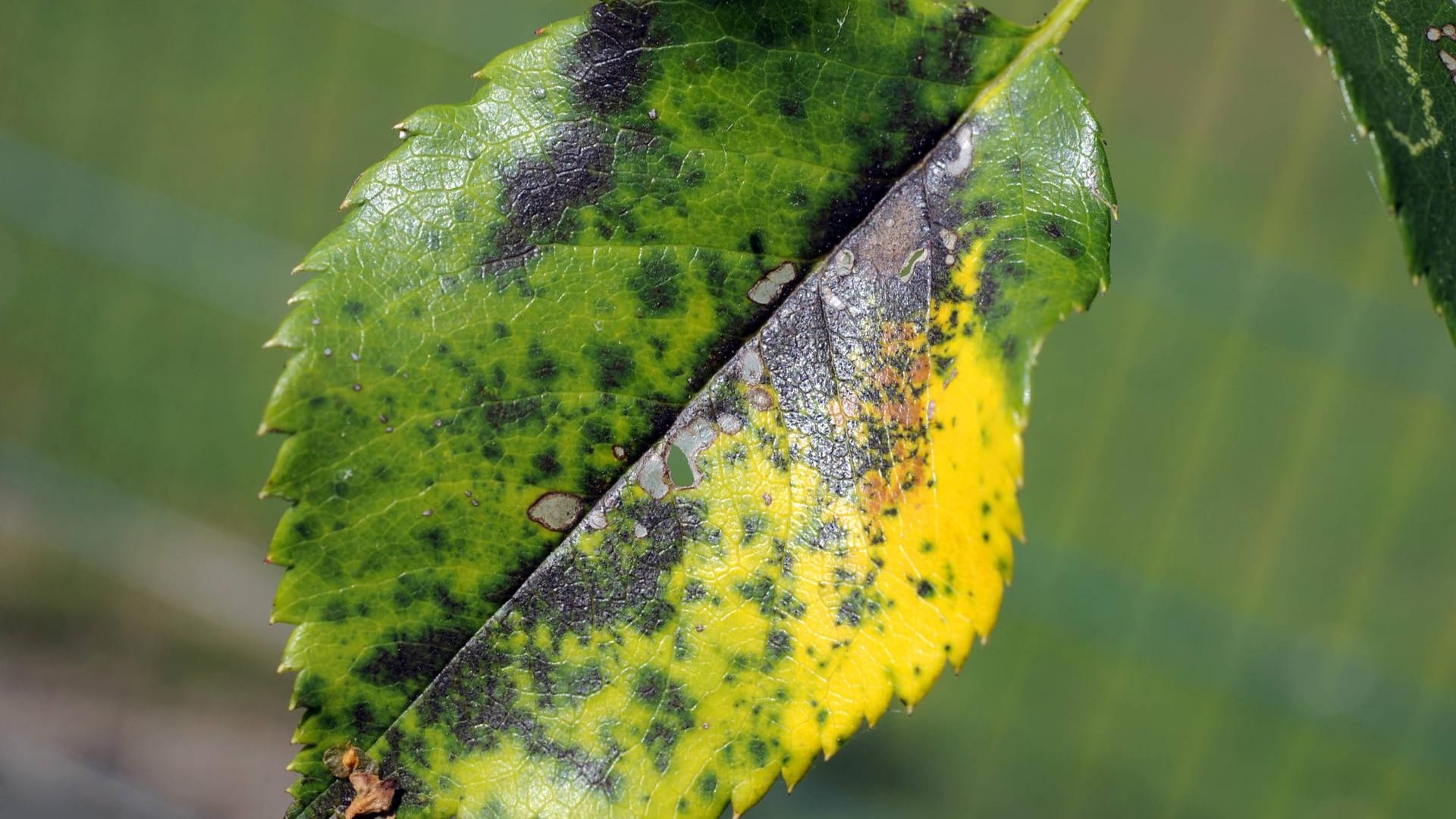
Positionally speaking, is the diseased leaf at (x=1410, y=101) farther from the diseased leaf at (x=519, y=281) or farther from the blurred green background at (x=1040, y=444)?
the blurred green background at (x=1040, y=444)

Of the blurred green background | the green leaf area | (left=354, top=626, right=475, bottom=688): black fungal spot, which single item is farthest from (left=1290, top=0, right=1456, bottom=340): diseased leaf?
the blurred green background

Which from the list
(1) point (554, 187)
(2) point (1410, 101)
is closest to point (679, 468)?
(1) point (554, 187)

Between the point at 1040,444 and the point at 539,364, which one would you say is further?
the point at 1040,444

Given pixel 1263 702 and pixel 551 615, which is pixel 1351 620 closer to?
pixel 1263 702

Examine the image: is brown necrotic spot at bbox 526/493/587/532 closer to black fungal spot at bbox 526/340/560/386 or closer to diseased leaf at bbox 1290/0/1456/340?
black fungal spot at bbox 526/340/560/386

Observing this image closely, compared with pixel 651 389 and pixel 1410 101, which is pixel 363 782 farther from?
pixel 1410 101

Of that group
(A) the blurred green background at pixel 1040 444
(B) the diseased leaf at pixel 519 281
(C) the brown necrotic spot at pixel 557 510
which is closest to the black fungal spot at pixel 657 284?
(B) the diseased leaf at pixel 519 281
